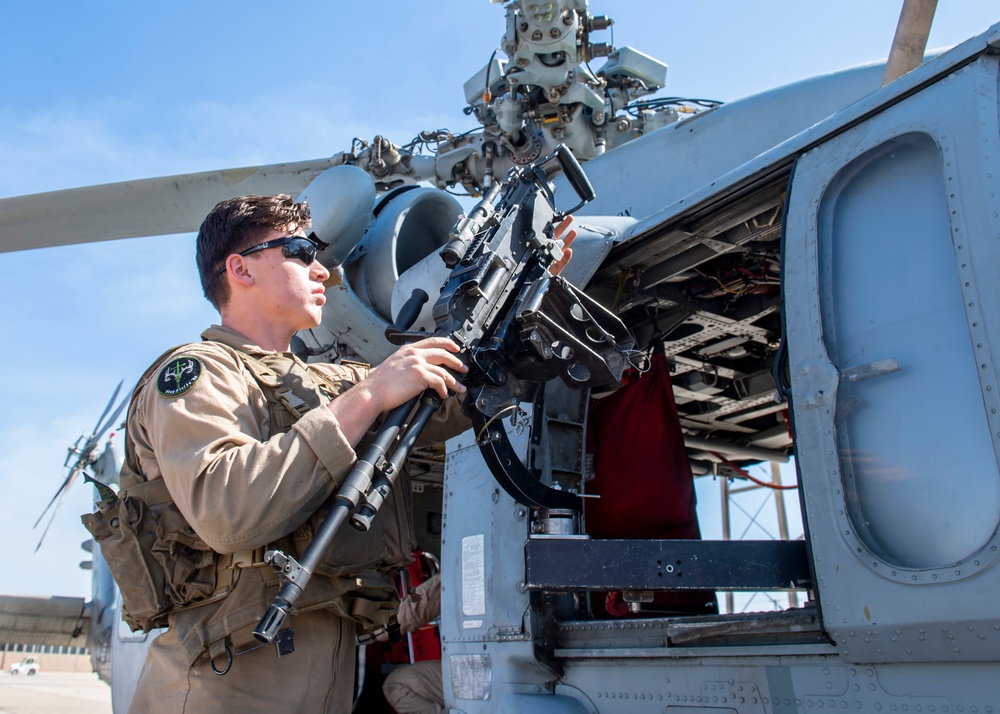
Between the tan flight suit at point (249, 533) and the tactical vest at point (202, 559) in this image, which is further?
the tactical vest at point (202, 559)

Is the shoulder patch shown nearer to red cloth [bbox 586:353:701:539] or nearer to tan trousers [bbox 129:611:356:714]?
tan trousers [bbox 129:611:356:714]

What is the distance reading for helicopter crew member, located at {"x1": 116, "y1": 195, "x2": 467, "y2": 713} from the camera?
1.77 meters

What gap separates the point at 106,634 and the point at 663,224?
8616mm

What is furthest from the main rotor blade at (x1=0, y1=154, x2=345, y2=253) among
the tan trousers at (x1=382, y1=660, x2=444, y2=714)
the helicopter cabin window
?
Result: the helicopter cabin window

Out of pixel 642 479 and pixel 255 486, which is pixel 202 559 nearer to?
pixel 255 486

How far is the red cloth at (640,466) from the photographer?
3.58 m

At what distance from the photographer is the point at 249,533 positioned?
68.7 inches

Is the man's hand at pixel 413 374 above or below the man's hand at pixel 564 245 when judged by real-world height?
below

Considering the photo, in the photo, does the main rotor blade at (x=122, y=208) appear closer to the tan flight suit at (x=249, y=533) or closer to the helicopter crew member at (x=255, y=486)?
the helicopter crew member at (x=255, y=486)

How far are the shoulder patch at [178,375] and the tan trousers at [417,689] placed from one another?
3420mm

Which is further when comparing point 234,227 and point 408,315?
point 408,315

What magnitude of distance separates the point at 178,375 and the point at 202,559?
45 cm

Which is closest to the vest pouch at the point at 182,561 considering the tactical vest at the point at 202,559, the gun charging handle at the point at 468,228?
the tactical vest at the point at 202,559

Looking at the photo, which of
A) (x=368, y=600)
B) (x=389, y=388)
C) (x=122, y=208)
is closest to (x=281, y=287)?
(x=389, y=388)
